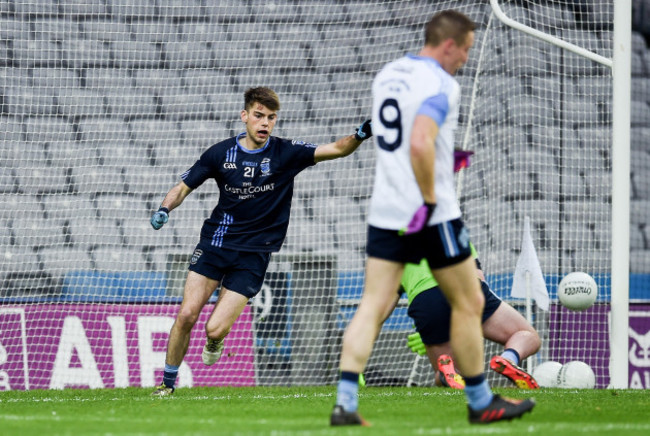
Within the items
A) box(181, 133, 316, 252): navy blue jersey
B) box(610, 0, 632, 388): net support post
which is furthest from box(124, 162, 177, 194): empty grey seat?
box(610, 0, 632, 388): net support post

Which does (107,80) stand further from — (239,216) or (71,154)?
(239,216)

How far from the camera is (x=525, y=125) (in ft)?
41.7

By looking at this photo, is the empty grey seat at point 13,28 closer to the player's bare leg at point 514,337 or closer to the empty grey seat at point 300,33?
the empty grey seat at point 300,33

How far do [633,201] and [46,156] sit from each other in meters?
7.15

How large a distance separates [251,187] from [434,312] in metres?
1.51

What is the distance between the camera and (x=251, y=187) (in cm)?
771

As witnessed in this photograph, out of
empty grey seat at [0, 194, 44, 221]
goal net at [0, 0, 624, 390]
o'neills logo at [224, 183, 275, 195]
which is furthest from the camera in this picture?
empty grey seat at [0, 194, 44, 221]

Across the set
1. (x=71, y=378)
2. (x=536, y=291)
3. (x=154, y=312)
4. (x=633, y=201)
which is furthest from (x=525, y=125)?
(x=71, y=378)

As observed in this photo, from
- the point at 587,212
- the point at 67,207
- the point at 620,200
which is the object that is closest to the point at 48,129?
the point at 67,207

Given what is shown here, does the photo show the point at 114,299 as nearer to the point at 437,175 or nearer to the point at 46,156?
the point at 46,156

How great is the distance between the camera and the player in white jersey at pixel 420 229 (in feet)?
15.8

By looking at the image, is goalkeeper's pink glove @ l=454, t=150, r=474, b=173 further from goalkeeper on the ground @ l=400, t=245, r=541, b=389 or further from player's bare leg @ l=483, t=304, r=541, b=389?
player's bare leg @ l=483, t=304, r=541, b=389

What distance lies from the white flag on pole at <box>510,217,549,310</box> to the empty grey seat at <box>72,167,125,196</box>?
196 inches

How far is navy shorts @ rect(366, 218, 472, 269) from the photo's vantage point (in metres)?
4.85
